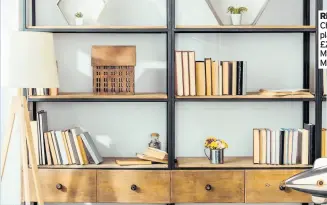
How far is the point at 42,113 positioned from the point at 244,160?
1.36 meters

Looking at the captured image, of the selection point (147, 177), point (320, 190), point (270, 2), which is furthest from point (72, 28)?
point (320, 190)

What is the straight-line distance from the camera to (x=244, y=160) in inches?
134

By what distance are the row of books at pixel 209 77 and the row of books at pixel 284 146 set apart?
324 mm

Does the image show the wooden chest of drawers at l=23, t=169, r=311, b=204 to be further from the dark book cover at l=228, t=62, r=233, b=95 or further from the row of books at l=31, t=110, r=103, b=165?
the dark book cover at l=228, t=62, r=233, b=95

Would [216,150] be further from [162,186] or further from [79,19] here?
[79,19]

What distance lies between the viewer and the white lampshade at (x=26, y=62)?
2.80 meters

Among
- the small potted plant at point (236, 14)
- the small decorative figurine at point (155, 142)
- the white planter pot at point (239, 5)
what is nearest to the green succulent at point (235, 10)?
the small potted plant at point (236, 14)

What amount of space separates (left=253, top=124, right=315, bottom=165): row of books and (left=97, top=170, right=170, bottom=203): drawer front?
617 millimetres

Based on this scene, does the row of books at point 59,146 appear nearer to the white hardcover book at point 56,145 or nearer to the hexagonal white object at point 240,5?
the white hardcover book at point 56,145

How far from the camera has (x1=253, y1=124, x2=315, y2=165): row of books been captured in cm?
324

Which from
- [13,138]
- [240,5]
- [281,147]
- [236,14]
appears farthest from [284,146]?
[13,138]

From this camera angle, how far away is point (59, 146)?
126 inches

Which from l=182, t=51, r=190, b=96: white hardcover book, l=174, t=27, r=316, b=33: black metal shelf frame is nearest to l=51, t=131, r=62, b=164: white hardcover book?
l=182, t=51, r=190, b=96: white hardcover book

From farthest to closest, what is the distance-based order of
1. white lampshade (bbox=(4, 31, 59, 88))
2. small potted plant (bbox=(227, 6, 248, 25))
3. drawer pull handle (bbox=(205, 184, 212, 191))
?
small potted plant (bbox=(227, 6, 248, 25)), drawer pull handle (bbox=(205, 184, 212, 191)), white lampshade (bbox=(4, 31, 59, 88))
